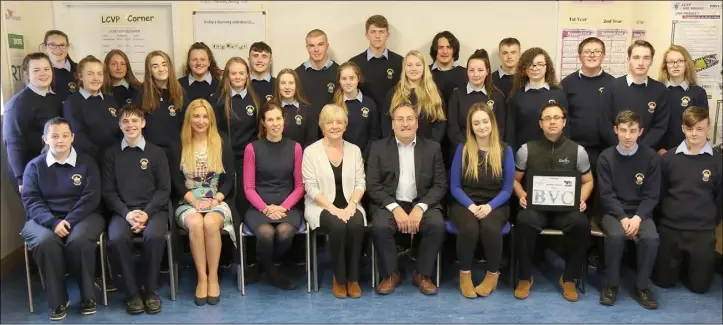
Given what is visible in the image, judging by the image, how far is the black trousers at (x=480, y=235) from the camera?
365cm

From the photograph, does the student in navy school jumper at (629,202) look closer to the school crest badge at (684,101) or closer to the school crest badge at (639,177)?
the school crest badge at (639,177)

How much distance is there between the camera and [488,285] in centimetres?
372

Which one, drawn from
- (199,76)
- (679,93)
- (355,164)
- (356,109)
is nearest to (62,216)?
(199,76)

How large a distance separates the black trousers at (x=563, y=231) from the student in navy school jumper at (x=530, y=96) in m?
0.64

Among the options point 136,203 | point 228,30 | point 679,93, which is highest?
point 228,30

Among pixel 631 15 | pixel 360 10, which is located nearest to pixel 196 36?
pixel 360 10

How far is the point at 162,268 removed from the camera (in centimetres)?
417

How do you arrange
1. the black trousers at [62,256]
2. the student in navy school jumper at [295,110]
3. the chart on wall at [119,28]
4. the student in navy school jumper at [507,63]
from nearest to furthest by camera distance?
the black trousers at [62,256] → the student in navy school jumper at [295,110] → the student in navy school jumper at [507,63] → the chart on wall at [119,28]

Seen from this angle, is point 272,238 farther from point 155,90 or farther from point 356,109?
point 155,90

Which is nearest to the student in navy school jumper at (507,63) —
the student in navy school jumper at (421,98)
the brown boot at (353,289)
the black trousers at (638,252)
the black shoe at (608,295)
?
the student in navy school jumper at (421,98)

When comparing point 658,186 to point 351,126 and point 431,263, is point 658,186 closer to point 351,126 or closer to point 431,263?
point 431,263

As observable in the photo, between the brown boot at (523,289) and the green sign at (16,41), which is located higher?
the green sign at (16,41)

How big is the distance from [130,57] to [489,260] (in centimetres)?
325

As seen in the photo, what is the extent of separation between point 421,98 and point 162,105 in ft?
5.71
